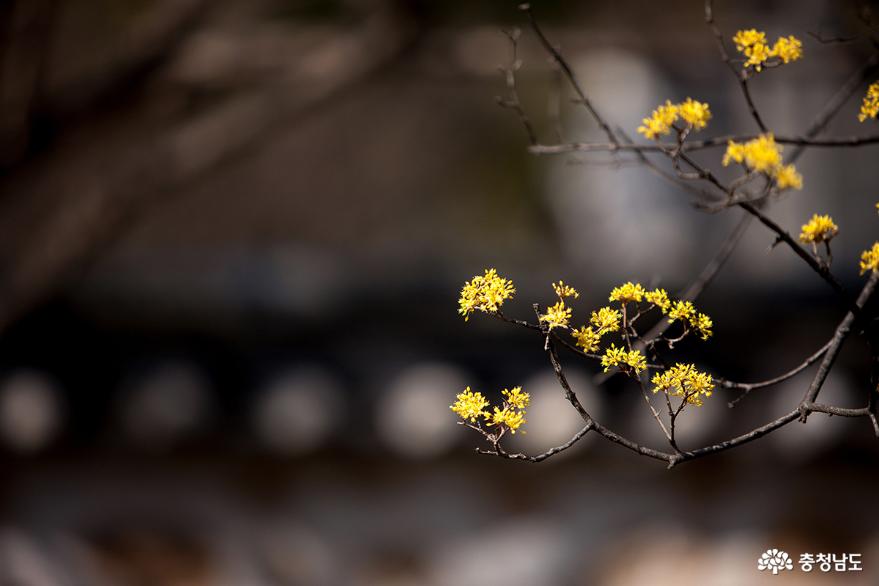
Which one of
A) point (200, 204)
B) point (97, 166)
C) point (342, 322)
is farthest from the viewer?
point (200, 204)

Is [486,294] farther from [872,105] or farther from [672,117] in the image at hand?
[872,105]

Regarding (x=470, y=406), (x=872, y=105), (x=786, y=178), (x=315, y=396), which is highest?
(x=315, y=396)

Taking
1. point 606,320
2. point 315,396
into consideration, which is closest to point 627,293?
point 606,320

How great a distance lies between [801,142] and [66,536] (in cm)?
163

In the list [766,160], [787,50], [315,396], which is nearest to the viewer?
[766,160]

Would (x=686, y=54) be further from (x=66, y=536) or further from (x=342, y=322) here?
(x=66, y=536)

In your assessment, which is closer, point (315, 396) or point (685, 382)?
point (685, 382)

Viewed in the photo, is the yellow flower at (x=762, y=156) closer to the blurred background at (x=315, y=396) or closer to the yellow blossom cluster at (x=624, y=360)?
the yellow blossom cluster at (x=624, y=360)

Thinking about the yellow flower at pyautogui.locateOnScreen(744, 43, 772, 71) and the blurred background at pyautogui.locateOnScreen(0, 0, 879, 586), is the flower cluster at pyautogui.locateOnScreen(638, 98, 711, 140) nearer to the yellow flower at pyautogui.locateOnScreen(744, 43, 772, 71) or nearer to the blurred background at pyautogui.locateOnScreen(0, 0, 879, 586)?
the yellow flower at pyautogui.locateOnScreen(744, 43, 772, 71)

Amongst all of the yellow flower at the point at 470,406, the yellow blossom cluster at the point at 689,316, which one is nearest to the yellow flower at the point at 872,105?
the yellow blossom cluster at the point at 689,316

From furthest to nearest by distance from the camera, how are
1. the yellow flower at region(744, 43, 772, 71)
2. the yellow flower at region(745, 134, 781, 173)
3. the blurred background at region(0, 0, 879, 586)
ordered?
the blurred background at region(0, 0, 879, 586) → the yellow flower at region(744, 43, 772, 71) → the yellow flower at region(745, 134, 781, 173)

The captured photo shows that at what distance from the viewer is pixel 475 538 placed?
184 cm

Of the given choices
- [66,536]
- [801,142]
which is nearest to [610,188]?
[66,536]

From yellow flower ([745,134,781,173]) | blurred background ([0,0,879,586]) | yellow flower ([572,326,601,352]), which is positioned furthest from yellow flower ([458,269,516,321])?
blurred background ([0,0,879,586])
